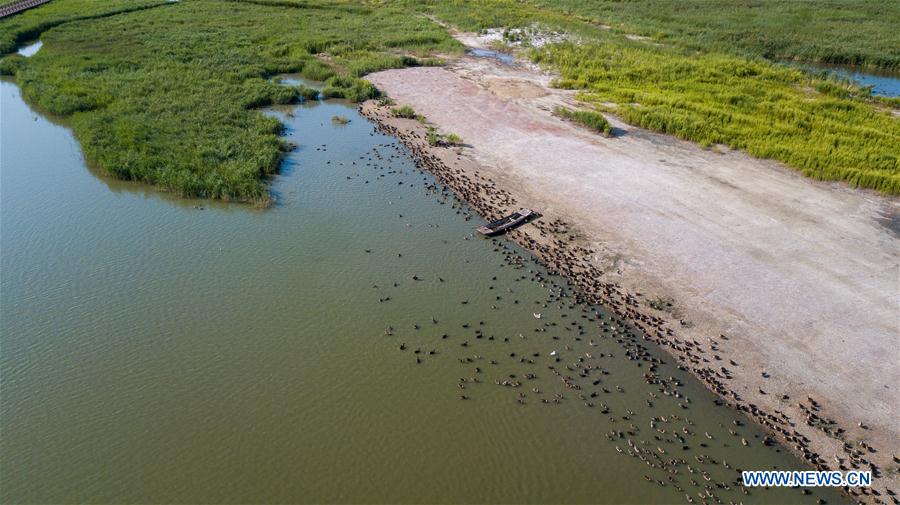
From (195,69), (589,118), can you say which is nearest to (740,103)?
(589,118)

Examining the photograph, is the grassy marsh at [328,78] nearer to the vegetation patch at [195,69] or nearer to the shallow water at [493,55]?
the vegetation patch at [195,69]

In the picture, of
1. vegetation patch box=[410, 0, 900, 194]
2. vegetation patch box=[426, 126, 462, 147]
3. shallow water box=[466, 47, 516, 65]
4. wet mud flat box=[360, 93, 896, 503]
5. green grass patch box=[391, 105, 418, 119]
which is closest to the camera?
wet mud flat box=[360, 93, 896, 503]

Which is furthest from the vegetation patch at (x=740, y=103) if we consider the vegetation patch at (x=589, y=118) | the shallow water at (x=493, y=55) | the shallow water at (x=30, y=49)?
the shallow water at (x=30, y=49)

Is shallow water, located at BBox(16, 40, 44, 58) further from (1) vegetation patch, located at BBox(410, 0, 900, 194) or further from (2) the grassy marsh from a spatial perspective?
(1) vegetation patch, located at BBox(410, 0, 900, 194)

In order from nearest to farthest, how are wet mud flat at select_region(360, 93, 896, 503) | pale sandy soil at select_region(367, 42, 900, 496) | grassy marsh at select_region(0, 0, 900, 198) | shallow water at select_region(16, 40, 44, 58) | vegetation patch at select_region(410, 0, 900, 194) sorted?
wet mud flat at select_region(360, 93, 896, 503) → pale sandy soil at select_region(367, 42, 900, 496) → grassy marsh at select_region(0, 0, 900, 198) → vegetation patch at select_region(410, 0, 900, 194) → shallow water at select_region(16, 40, 44, 58)

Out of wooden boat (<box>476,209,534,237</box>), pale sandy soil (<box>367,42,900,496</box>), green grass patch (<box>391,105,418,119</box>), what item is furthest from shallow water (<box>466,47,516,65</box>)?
wooden boat (<box>476,209,534,237</box>)

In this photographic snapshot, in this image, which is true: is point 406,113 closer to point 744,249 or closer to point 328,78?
point 328,78
